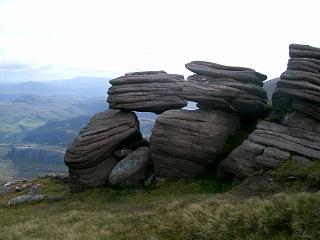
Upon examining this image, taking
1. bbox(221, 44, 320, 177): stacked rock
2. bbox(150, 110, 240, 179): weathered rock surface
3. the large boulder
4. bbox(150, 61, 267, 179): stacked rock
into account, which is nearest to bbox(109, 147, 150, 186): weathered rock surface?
the large boulder

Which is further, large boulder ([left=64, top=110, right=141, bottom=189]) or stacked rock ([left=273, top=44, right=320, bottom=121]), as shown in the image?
large boulder ([left=64, top=110, right=141, bottom=189])

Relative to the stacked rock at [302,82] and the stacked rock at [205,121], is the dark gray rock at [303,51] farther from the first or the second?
the stacked rock at [205,121]

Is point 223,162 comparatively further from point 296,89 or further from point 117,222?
point 117,222

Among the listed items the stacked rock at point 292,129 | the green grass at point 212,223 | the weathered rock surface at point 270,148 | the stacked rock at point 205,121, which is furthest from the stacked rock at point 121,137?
the green grass at point 212,223

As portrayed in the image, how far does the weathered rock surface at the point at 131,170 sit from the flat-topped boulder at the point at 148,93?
4.82 meters

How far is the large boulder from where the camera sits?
45.1m

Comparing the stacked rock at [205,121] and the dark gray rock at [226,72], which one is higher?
the dark gray rock at [226,72]

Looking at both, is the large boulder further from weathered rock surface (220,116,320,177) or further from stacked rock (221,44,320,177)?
stacked rock (221,44,320,177)

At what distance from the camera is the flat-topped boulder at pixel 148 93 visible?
4678 centimetres

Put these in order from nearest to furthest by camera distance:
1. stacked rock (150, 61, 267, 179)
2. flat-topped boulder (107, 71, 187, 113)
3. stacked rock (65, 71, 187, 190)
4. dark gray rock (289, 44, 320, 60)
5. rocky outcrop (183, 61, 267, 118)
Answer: dark gray rock (289, 44, 320, 60), stacked rock (150, 61, 267, 179), rocky outcrop (183, 61, 267, 118), stacked rock (65, 71, 187, 190), flat-topped boulder (107, 71, 187, 113)

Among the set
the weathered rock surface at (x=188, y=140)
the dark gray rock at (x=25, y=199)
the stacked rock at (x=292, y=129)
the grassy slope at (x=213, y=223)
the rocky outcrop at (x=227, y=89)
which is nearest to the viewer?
the grassy slope at (x=213, y=223)

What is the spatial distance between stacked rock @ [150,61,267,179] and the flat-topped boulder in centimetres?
338

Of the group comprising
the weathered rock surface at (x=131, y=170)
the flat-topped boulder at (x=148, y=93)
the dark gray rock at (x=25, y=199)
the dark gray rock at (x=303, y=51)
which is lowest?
the dark gray rock at (x=25, y=199)

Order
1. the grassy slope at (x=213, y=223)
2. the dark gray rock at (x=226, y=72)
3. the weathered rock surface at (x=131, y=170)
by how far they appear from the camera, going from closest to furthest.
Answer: the grassy slope at (x=213, y=223) < the dark gray rock at (x=226, y=72) < the weathered rock surface at (x=131, y=170)
